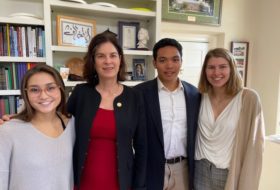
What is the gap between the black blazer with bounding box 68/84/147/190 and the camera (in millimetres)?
1237

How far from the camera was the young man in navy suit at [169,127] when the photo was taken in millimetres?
1468

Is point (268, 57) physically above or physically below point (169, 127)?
above

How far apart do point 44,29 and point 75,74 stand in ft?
1.41

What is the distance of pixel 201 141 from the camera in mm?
1502

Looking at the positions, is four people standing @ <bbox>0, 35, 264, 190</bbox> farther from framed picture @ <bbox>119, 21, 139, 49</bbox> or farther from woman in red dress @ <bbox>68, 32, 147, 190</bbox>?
framed picture @ <bbox>119, 21, 139, 49</bbox>

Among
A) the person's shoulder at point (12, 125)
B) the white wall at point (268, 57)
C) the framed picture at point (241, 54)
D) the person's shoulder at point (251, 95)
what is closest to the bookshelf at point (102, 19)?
the person's shoulder at point (12, 125)

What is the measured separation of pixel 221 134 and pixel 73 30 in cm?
142

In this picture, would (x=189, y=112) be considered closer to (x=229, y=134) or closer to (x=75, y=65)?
(x=229, y=134)

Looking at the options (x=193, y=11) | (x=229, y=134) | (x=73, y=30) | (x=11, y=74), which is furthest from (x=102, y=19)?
(x=229, y=134)

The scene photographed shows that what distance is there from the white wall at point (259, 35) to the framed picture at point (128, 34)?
716 mm

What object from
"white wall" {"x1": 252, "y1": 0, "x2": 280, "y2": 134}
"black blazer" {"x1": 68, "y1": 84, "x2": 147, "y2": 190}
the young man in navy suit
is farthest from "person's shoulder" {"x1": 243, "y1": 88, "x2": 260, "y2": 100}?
"white wall" {"x1": 252, "y1": 0, "x2": 280, "y2": 134}

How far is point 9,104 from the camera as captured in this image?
5.89 ft

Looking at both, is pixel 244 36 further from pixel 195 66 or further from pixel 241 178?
pixel 241 178

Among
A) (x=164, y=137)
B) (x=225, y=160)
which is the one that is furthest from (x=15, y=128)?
(x=225, y=160)
